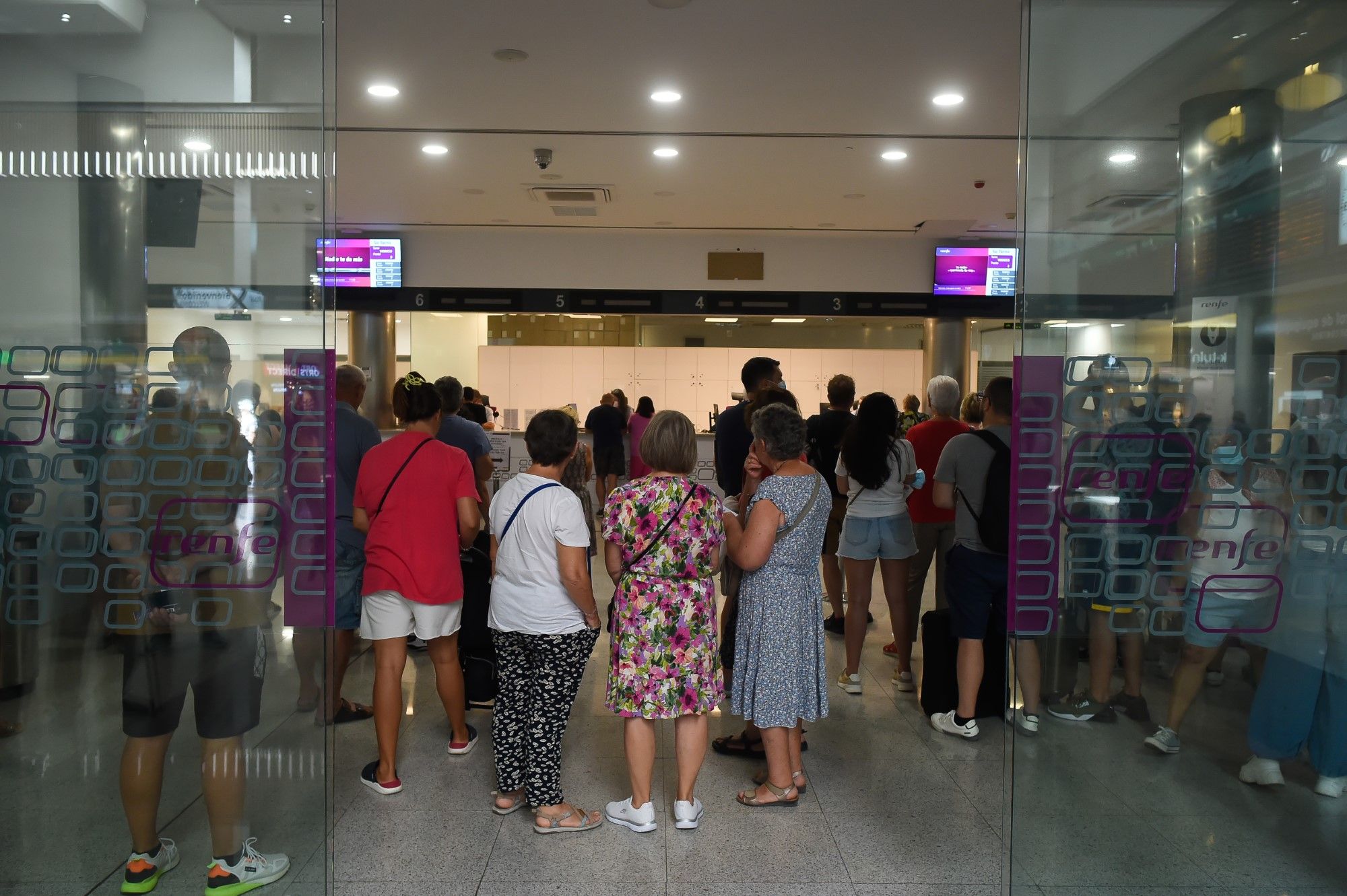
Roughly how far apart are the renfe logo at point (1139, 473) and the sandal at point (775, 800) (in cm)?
150

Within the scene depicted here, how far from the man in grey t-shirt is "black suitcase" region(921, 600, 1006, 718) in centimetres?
12

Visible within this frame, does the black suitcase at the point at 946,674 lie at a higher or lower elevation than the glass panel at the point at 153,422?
lower

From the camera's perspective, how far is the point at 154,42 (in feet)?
7.52

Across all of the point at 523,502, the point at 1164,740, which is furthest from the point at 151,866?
the point at 1164,740

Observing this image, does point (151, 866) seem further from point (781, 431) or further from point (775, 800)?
point (781, 431)

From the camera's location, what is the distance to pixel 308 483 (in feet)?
7.59

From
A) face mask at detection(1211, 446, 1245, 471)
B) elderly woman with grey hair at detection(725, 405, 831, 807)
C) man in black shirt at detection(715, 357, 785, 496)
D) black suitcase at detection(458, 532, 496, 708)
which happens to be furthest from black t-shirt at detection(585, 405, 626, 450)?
face mask at detection(1211, 446, 1245, 471)

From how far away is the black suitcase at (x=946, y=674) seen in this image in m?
4.10

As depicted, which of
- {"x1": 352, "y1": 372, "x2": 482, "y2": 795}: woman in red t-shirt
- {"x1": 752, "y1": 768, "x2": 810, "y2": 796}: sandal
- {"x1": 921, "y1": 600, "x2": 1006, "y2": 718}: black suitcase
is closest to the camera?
{"x1": 352, "y1": 372, "x2": 482, "y2": 795}: woman in red t-shirt

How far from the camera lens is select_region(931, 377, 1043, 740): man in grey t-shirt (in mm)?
3830

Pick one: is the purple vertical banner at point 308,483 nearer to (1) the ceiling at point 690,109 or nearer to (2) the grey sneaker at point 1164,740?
(2) the grey sneaker at point 1164,740

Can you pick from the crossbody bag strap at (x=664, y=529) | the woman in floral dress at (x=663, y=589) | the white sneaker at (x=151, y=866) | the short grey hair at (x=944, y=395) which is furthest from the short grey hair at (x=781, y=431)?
the white sneaker at (x=151, y=866)

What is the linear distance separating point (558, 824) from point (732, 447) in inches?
73.3

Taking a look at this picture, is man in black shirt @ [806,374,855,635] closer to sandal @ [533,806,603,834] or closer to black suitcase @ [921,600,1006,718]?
black suitcase @ [921,600,1006,718]
